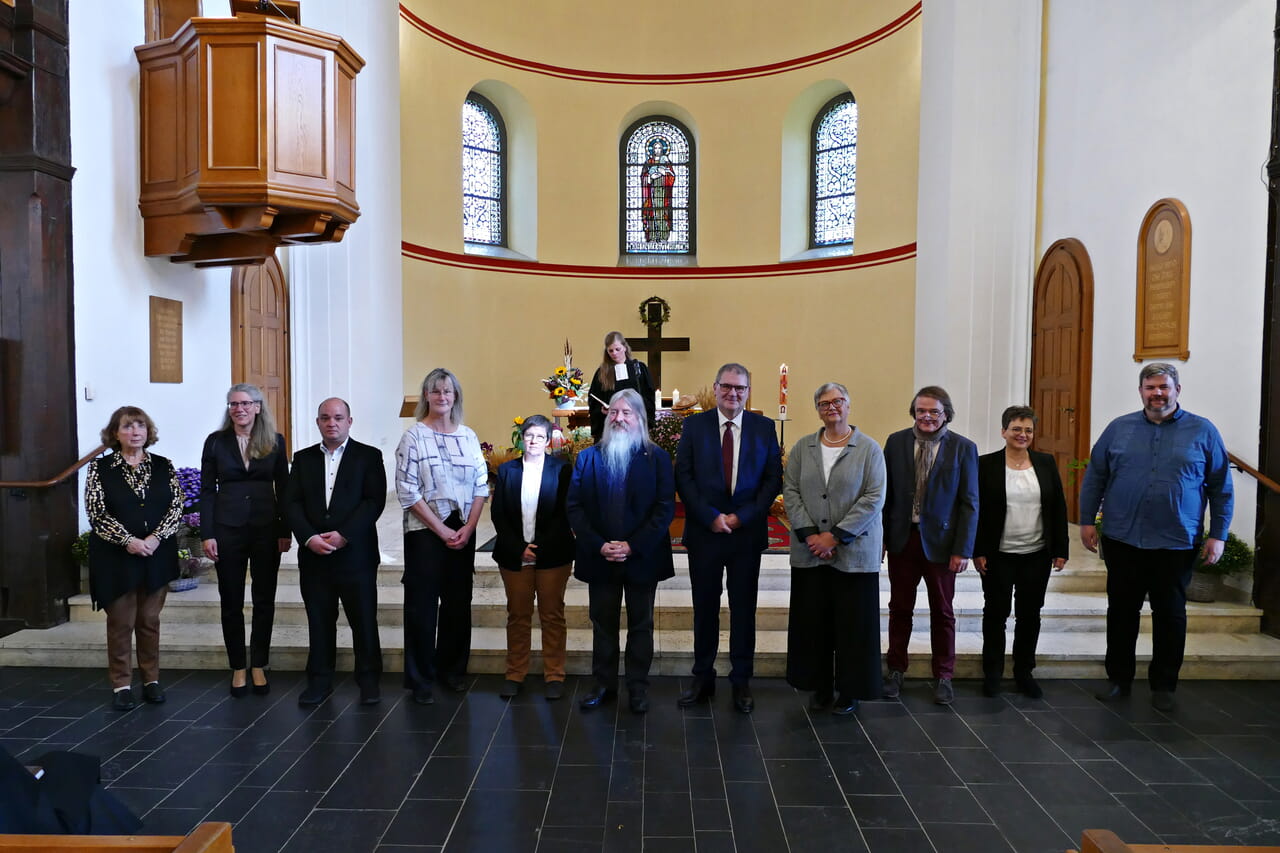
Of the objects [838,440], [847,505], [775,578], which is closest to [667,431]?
[775,578]

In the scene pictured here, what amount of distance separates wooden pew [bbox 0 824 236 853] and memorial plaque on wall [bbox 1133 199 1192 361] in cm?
626

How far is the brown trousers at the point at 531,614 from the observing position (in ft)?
14.1

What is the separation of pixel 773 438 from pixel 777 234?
8169mm

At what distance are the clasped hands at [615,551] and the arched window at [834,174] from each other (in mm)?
8451

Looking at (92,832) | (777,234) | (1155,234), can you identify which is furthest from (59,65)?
(777,234)

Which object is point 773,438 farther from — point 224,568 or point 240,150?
point 240,150

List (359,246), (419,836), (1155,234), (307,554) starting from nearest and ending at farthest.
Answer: (419,836) → (307,554) → (1155,234) → (359,246)

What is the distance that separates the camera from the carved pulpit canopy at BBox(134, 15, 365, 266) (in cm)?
530

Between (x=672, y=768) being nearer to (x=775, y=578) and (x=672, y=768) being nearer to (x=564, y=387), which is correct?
(x=775, y=578)

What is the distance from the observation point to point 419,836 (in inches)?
117

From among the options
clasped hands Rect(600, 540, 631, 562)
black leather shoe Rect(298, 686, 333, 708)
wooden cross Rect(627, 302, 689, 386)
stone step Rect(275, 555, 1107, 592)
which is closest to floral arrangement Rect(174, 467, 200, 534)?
stone step Rect(275, 555, 1107, 592)

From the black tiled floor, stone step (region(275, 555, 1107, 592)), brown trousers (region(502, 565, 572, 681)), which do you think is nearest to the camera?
the black tiled floor

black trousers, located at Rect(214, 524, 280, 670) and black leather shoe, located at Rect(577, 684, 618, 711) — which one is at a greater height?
black trousers, located at Rect(214, 524, 280, 670)

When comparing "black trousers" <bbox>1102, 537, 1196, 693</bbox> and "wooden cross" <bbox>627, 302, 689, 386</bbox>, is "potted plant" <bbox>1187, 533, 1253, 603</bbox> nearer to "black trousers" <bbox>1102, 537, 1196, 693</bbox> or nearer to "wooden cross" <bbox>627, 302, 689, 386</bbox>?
"black trousers" <bbox>1102, 537, 1196, 693</bbox>
